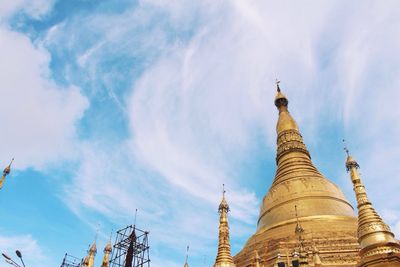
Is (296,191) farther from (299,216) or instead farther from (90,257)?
(90,257)

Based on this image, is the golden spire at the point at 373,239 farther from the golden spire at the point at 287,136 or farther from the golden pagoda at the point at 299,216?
the golden spire at the point at 287,136

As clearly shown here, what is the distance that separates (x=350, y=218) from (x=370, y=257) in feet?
58.5

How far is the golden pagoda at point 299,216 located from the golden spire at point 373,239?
657 centimetres

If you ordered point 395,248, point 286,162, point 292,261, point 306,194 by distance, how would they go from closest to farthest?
1. point 395,248
2. point 292,261
3. point 306,194
4. point 286,162

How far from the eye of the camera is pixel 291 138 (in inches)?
1615

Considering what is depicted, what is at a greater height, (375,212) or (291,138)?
(291,138)

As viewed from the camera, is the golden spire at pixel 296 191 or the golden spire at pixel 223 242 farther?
the golden spire at pixel 296 191

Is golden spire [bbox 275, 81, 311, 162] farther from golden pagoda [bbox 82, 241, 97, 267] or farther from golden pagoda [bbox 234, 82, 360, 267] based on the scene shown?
golden pagoda [bbox 82, 241, 97, 267]

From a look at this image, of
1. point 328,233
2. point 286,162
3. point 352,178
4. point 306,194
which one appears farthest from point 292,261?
point 286,162

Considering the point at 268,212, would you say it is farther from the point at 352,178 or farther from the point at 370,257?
the point at 370,257

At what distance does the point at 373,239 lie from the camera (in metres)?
14.8

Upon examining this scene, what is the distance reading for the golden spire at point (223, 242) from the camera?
1952 centimetres

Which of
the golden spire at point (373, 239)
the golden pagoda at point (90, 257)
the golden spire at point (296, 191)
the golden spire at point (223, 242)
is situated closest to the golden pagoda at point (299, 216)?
the golden spire at point (296, 191)

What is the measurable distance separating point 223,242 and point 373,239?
8225mm
